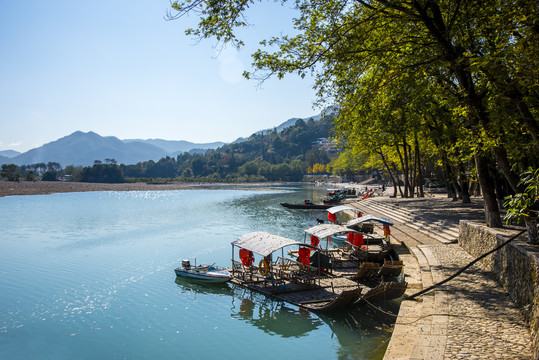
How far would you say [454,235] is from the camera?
827 inches

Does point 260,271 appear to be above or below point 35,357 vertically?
above

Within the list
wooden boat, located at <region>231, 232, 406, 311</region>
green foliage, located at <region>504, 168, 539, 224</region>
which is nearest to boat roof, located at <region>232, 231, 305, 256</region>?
wooden boat, located at <region>231, 232, 406, 311</region>

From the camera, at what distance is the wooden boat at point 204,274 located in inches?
784

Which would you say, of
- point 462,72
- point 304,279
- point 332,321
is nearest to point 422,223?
point 304,279

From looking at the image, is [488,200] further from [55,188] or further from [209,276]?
[55,188]

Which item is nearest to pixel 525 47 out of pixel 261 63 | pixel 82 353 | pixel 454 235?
pixel 261 63

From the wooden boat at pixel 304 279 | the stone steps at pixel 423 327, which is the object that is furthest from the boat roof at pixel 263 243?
the stone steps at pixel 423 327

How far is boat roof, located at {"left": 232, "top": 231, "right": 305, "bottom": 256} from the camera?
57.2 feet

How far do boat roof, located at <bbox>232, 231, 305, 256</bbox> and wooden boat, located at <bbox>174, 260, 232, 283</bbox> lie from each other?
2.10 meters

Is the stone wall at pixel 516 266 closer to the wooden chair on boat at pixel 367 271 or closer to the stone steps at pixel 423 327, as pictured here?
the stone steps at pixel 423 327

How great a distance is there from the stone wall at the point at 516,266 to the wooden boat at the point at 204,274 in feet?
40.1

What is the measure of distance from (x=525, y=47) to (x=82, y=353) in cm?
1768

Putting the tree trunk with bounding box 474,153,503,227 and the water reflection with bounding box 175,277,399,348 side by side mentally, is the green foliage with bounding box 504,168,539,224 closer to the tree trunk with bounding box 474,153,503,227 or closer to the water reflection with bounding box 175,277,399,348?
the water reflection with bounding box 175,277,399,348

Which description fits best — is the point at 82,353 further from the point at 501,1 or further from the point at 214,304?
the point at 501,1
